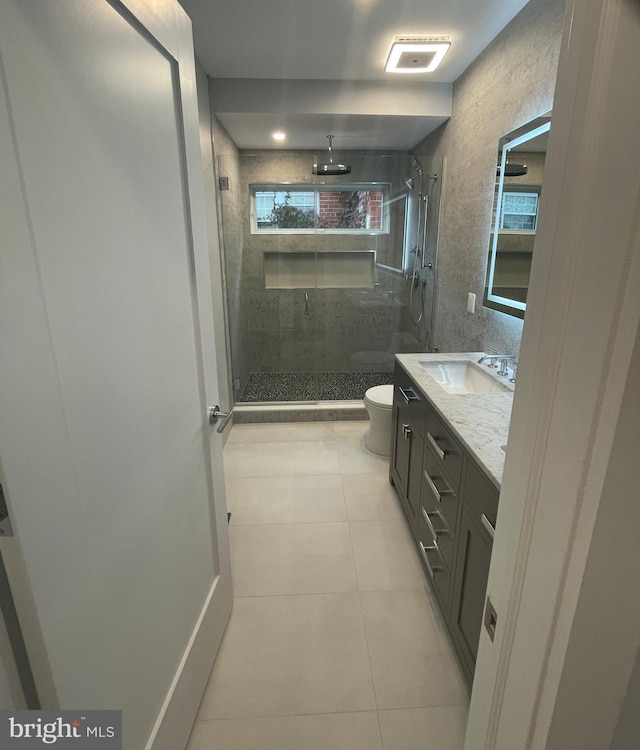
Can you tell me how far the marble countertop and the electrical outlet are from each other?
25.6 inches

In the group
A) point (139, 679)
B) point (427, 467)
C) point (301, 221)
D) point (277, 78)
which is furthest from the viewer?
point (301, 221)

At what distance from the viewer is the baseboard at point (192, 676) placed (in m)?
1.13

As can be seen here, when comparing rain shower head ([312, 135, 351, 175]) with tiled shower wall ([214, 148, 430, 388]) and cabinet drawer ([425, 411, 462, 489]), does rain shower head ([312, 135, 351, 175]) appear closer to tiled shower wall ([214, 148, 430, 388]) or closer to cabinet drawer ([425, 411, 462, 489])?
tiled shower wall ([214, 148, 430, 388])

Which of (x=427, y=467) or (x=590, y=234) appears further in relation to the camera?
(x=427, y=467)

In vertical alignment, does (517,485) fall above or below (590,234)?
below

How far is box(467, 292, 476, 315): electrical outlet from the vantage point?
263cm

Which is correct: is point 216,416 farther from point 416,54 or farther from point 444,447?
point 416,54

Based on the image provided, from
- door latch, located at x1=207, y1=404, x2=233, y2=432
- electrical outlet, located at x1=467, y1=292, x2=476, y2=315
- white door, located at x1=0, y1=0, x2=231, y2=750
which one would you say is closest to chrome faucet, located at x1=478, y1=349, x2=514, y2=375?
electrical outlet, located at x1=467, y1=292, x2=476, y2=315

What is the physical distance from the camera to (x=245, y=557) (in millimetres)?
2096

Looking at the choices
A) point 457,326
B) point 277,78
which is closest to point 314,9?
point 277,78

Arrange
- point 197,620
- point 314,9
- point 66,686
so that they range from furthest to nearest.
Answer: point 314,9, point 197,620, point 66,686

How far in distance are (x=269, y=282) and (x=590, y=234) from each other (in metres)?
4.28

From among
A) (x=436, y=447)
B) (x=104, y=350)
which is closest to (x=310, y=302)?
(x=436, y=447)

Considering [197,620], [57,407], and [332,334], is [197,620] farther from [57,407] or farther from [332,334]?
[332,334]
